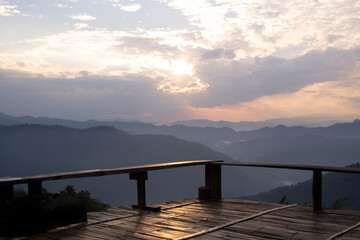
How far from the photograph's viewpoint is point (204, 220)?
5.00 meters

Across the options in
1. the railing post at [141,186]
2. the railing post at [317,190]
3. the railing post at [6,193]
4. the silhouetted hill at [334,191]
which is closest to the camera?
the railing post at [6,193]

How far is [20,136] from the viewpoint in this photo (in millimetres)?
145750

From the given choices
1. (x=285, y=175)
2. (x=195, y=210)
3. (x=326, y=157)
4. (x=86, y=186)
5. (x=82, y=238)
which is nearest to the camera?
(x=82, y=238)

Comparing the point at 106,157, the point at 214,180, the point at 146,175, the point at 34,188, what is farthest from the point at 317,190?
the point at 106,157

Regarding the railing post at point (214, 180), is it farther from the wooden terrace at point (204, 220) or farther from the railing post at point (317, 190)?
the railing post at point (317, 190)

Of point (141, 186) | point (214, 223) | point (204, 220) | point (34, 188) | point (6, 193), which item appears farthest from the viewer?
point (141, 186)

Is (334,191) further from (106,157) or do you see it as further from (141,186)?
(106,157)

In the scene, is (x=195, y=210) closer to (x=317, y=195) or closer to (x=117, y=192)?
→ (x=317, y=195)

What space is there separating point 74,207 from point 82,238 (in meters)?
0.70

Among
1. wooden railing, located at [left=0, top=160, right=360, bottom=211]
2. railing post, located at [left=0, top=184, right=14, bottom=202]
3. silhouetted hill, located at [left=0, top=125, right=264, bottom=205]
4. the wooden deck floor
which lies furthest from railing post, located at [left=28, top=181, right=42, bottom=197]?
silhouetted hill, located at [left=0, top=125, right=264, bottom=205]

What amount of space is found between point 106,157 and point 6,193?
133883mm

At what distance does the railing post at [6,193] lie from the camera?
13.7 ft

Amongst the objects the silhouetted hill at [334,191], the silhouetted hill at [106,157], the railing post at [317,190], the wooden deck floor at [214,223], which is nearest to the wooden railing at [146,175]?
the railing post at [317,190]

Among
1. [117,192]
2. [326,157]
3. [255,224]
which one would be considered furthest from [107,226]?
[326,157]
